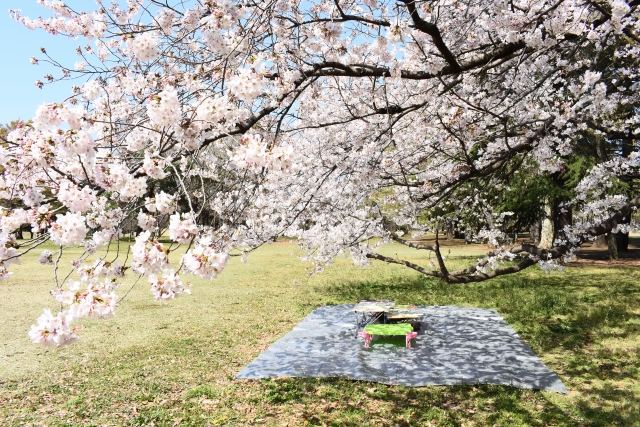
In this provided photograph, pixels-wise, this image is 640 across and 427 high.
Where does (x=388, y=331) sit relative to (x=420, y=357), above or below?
above

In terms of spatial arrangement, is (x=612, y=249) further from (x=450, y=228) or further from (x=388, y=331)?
(x=388, y=331)

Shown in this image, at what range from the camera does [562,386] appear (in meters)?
5.25

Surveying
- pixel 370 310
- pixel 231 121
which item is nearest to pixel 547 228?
pixel 370 310

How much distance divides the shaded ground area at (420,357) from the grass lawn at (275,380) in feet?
0.78

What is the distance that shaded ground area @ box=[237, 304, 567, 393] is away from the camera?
18.4 feet

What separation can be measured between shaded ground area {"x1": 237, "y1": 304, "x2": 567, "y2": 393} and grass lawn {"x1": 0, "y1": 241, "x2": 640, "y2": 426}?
24 cm

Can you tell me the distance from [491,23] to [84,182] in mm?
3553

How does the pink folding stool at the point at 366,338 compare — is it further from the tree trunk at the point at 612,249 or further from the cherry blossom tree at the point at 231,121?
the tree trunk at the point at 612,249

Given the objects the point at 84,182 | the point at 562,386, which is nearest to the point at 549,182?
the point at 562,386

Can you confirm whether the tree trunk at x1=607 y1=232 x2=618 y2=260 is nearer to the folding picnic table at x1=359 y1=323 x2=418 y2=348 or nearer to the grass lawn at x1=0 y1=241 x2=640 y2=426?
the grass lawn at x1=0 y1=241 x2=640 y2=426

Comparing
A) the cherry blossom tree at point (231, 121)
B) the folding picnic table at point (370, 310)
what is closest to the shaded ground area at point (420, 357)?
the folding picnic table at point (370, 310)

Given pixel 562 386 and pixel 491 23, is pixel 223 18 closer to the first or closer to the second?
pixel 491 23

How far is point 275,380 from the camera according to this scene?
18.6ft

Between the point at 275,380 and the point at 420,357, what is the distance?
208cm
